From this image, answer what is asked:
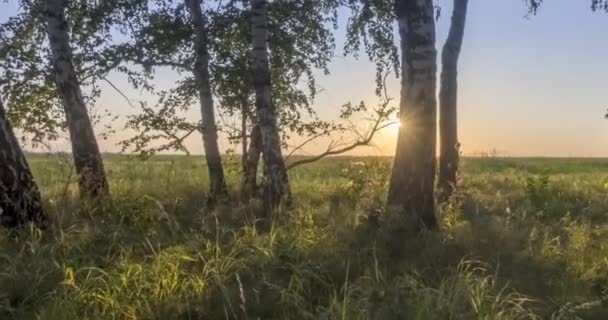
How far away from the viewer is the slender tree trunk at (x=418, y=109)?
30.9 ft

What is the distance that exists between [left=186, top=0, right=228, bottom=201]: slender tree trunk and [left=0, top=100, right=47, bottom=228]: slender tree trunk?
514 centimetres

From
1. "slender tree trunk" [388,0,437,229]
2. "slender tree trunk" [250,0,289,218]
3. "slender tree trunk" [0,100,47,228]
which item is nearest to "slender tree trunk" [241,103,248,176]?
"slender tree trunk" [250,0,289,218]

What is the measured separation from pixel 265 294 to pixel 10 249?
2903 millimetres

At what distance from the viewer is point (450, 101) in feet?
45.7

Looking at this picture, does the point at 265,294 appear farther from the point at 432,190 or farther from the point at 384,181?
the point at 384,181

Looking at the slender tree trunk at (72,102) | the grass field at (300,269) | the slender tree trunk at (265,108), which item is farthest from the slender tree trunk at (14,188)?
the slender tree trunk at (265,108)

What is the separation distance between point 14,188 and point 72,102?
4115 millimetres

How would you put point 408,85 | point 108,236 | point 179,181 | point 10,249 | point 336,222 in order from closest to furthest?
1. point 10,249
2. point 108,236
3. point 336,222
4. point 408,85
5. point 179,181

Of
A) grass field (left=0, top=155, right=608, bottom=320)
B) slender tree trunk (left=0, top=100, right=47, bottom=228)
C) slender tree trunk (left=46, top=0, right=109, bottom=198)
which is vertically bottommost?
grass field (left=0, top=155, right=608, bottom=320)

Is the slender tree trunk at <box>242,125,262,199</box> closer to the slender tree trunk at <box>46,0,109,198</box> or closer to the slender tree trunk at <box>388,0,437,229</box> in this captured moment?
the slender tree trunk at <box>46,0,109,198</box>

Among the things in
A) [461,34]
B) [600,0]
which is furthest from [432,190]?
[600,0]

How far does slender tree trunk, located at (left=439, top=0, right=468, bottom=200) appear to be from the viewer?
1368cm

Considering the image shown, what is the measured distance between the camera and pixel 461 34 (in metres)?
13.7

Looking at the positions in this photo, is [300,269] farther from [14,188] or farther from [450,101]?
[450,101]
